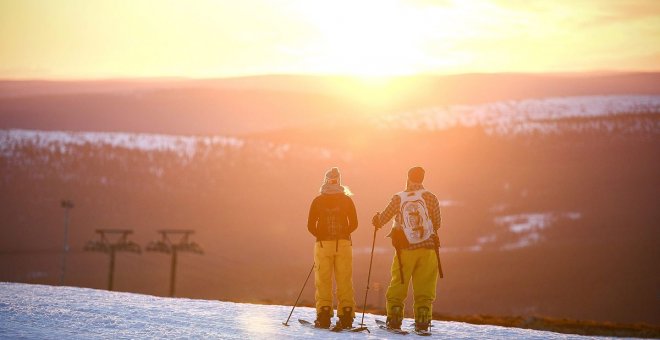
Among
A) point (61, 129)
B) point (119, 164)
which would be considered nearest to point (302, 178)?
point (119, 164)

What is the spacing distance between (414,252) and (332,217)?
143cm

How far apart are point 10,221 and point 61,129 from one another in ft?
187

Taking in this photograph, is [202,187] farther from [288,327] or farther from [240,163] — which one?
[288,327]

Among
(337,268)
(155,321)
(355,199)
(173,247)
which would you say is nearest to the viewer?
(337,268)

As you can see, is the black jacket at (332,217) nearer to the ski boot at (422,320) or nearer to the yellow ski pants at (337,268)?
the yellow ski pants at (337,268)

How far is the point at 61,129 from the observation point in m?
193

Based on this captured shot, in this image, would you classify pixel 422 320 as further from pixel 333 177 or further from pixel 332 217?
pixel 333 177

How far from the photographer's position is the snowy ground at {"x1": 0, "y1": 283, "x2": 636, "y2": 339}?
13.1 meters

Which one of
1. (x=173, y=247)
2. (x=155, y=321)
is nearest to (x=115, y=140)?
(x=173, y=247)

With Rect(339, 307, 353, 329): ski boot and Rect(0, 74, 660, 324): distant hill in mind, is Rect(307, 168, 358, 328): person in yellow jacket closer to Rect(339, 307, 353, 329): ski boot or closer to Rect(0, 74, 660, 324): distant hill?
Rect(339, 307, 353, 329): ski boot

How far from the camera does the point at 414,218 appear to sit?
46.5 ft

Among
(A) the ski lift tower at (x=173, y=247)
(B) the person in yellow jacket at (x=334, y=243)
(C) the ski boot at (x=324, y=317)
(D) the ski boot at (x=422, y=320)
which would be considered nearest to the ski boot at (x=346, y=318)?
(B) the person in yellow jacket at (x=334, y=243)

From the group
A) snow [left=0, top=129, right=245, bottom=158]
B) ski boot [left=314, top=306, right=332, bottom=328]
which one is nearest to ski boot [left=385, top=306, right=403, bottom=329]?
ski boot [left=314, top=306, right=332, bottom=328]

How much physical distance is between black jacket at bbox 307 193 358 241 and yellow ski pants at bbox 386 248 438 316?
3.11 feet
